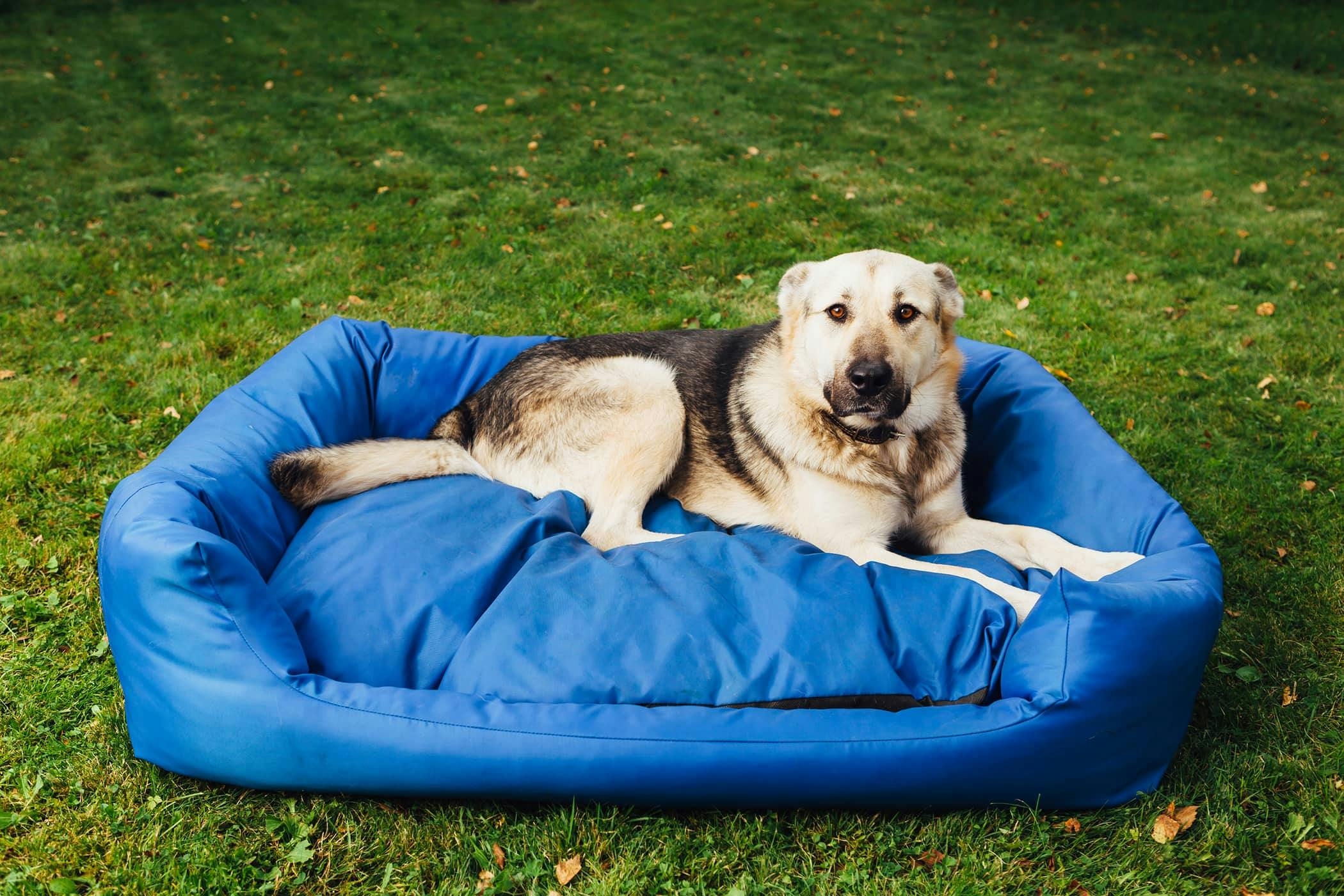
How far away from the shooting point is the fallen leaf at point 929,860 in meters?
2.61

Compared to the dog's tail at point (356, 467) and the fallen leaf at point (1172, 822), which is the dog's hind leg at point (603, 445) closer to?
the dog's tail at point (356, 467)

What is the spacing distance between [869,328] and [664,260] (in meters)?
3.97

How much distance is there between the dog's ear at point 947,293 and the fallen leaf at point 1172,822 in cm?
200

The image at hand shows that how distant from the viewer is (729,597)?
309cm

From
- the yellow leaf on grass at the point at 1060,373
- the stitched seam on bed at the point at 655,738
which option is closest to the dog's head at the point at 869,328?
the stitched seam on bed at the point at 655,738

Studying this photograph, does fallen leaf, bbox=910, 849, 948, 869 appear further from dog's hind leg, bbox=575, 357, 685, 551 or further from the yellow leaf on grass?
the yellow leaf on grass

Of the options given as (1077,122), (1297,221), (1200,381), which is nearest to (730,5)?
(1077,122)

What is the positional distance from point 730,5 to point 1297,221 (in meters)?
11.4

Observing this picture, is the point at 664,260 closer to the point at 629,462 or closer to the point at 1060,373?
the point at 1060,373

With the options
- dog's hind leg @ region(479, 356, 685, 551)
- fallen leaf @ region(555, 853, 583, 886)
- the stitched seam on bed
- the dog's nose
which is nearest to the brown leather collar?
the dog's nose

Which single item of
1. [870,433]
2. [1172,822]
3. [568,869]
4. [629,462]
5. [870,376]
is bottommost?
[568,869]

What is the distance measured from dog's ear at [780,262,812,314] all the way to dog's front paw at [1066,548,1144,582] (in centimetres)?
154

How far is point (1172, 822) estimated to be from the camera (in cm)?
269

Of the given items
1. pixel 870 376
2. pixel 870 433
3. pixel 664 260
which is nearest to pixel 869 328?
pixel 870 376
